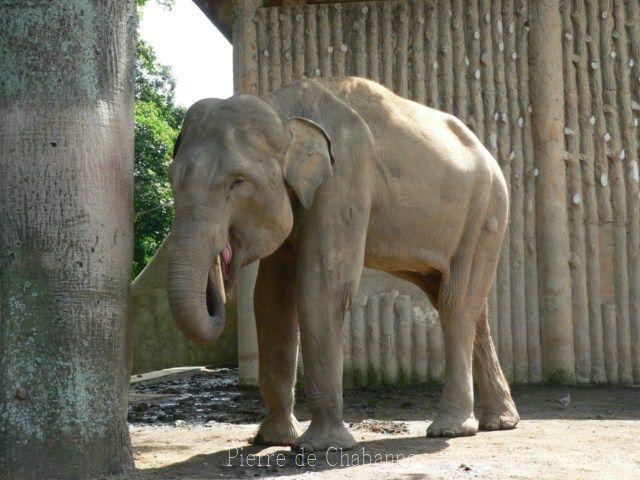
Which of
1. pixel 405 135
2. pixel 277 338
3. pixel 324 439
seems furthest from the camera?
pixel 405 135

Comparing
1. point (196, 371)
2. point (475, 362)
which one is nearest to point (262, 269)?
point (475, 362)

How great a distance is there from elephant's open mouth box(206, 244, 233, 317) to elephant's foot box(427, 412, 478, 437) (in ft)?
5.95

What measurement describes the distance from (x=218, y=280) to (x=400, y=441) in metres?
1.72

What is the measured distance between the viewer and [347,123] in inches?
213

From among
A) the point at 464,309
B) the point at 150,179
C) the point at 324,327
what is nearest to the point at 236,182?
the point at 324,327

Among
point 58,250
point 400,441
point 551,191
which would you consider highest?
point 551,191

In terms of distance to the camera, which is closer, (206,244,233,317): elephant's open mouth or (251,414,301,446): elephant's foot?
(206,244,233,317): elephant's open mouth

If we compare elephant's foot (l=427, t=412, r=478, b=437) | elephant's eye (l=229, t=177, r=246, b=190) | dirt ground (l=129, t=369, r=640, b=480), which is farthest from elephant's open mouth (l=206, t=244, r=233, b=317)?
elephant's foot (l=427, t=412, r=478, b=437)

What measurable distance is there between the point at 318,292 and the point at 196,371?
22.3 ft

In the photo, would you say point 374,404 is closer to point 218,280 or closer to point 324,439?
point 324,439

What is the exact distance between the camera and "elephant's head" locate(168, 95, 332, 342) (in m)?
4.32

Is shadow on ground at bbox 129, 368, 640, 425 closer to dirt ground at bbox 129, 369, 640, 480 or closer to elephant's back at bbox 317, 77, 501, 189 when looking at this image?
dirt ground at bbox 129, 369, 640, 480

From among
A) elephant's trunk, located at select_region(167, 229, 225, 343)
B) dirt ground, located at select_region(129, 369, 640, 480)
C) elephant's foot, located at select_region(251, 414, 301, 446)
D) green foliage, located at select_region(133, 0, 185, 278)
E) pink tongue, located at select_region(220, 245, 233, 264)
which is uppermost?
green foliage, located at select_region(133, 0, 185, 278)

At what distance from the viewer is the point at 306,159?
499cm
